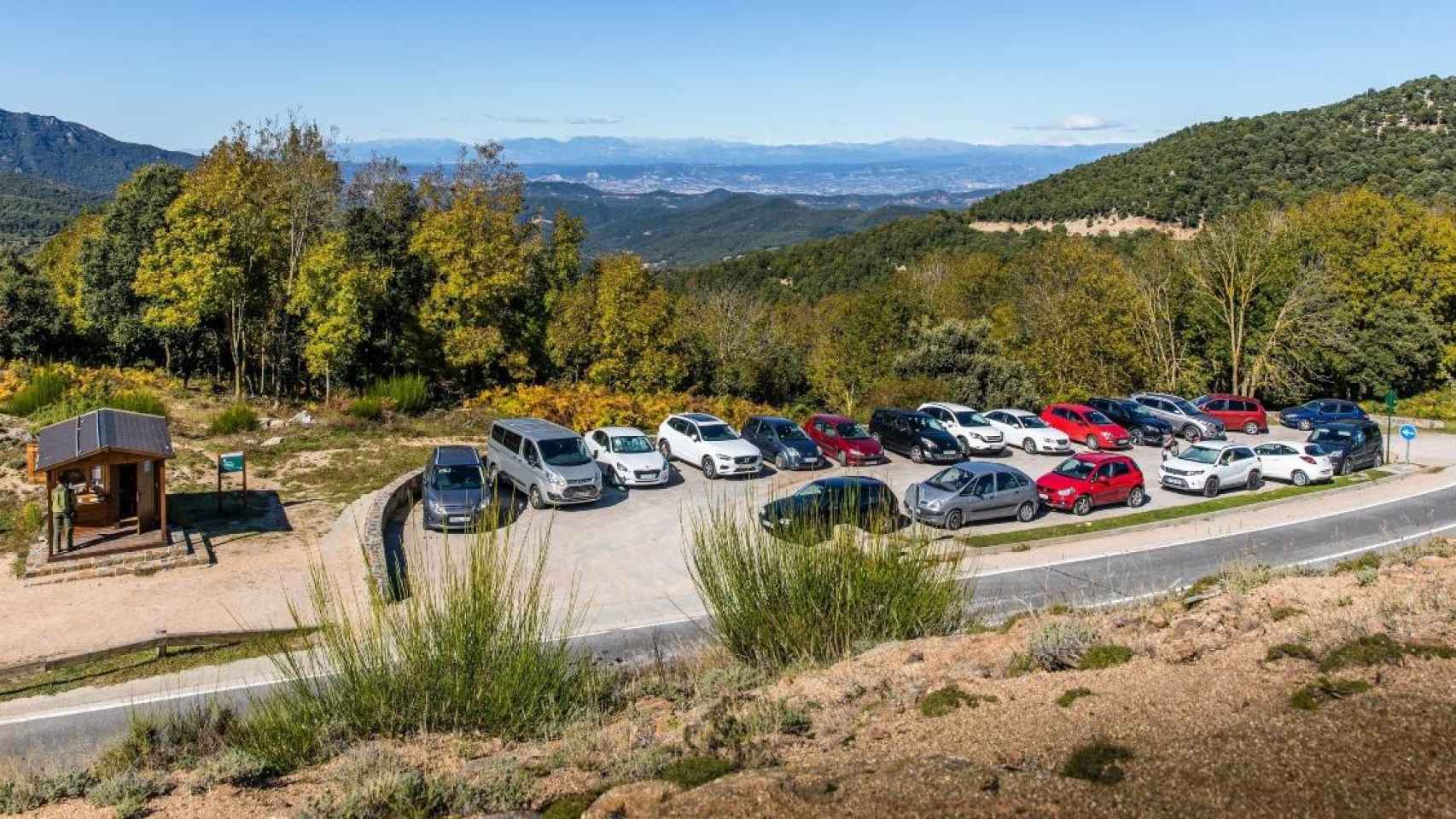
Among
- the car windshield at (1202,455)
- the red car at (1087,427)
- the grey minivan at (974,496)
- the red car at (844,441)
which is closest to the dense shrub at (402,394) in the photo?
the red car at (844,441)

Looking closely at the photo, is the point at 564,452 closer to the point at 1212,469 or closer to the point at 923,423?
the point at 923,423

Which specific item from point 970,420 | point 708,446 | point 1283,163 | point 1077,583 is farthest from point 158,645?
point 1283,163

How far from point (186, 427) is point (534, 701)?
24.3m

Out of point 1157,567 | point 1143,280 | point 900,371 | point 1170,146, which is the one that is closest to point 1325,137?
point 1170,146

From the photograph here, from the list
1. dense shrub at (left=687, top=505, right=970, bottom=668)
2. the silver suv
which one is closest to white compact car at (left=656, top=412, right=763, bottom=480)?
dense shrub at (left=687, top=505, right=970, bottom=668)

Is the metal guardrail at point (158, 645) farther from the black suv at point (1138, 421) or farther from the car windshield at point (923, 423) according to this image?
the black suv at point (1138, 421)

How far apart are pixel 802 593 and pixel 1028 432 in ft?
72.5

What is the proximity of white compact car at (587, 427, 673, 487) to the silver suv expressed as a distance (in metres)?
19.9

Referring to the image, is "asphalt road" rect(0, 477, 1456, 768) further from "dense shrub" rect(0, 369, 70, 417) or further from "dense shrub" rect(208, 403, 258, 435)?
"dense shrub" rect(0, 369, 70, 417)

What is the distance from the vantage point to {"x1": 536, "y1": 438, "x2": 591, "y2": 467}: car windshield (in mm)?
23078

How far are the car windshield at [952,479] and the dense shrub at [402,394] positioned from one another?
19.9m

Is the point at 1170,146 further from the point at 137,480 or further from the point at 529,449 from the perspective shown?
the point at 137,480

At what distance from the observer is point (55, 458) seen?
17.7 m

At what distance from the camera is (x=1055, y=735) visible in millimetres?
8234
